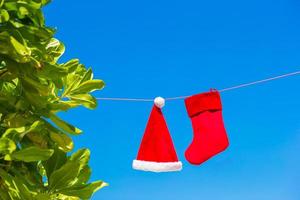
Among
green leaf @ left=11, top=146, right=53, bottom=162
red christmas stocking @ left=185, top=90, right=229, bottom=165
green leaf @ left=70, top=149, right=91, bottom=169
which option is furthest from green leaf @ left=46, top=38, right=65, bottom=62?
red christmas stocking @ left=185, top=90, right=229, bottom=165

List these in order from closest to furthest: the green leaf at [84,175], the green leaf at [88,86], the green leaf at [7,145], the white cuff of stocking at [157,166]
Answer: the green leaf at [7,145]
the green leaf at [84,175]
the green leaf at [88,86]
the white cuff of stocking at [157,166]

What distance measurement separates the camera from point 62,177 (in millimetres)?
1364

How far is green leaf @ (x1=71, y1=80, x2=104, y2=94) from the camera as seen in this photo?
1.57 meters

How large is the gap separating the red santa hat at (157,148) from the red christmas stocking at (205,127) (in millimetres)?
193

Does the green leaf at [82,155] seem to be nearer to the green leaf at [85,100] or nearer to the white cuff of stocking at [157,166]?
→ the green leaf at [85,100]

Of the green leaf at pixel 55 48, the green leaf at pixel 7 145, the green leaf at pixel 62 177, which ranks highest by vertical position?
the green leaf at pixel 55 48

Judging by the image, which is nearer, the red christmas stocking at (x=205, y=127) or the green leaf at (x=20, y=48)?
the green leaf at (x=20, y=48)

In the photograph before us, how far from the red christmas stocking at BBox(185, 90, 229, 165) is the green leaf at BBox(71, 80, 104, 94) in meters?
1.65

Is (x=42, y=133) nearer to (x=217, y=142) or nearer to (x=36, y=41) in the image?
(x=36, y=41)

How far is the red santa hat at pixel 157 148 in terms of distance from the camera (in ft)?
9.89

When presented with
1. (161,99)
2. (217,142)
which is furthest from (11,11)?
(217,142)

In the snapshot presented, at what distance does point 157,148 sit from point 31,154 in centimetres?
189

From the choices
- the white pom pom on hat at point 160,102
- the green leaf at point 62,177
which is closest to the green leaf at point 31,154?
the green leaf at point 62,177

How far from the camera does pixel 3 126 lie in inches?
54.8
